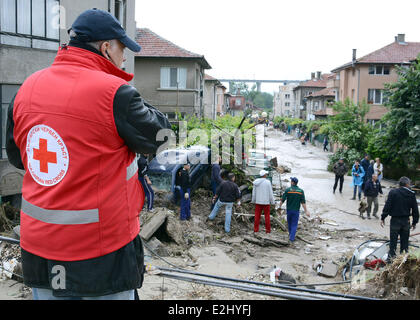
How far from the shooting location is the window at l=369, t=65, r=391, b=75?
4734cm

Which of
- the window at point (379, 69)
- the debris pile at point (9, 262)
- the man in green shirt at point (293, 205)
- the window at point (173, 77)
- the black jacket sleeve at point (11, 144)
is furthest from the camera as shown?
the window at point (379, 69)

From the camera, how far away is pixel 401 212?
10.8 m

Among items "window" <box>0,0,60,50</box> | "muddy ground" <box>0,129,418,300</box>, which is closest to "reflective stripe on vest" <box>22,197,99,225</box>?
"muddy ground" <box>0,129,418,300</box>

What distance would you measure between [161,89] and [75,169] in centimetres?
2805

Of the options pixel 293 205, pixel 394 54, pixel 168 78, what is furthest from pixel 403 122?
pixel 394 54

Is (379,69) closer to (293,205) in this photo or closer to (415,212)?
(293,205)

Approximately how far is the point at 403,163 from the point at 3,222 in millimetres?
22900

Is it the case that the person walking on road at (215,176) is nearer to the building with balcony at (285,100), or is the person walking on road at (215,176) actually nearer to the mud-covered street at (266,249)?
the mud-covered street at (266,249)

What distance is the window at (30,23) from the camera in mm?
13219

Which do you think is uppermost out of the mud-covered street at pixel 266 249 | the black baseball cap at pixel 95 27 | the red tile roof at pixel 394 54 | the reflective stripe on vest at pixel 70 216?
the red tile roof at pixel 394 54

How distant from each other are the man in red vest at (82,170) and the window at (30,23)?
42.0 ft

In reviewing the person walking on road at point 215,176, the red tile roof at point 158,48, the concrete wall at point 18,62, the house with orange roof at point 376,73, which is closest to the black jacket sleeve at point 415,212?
the person walking on road at point 215,176

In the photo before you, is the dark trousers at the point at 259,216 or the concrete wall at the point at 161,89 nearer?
the dark trousers at the point at 259,216
